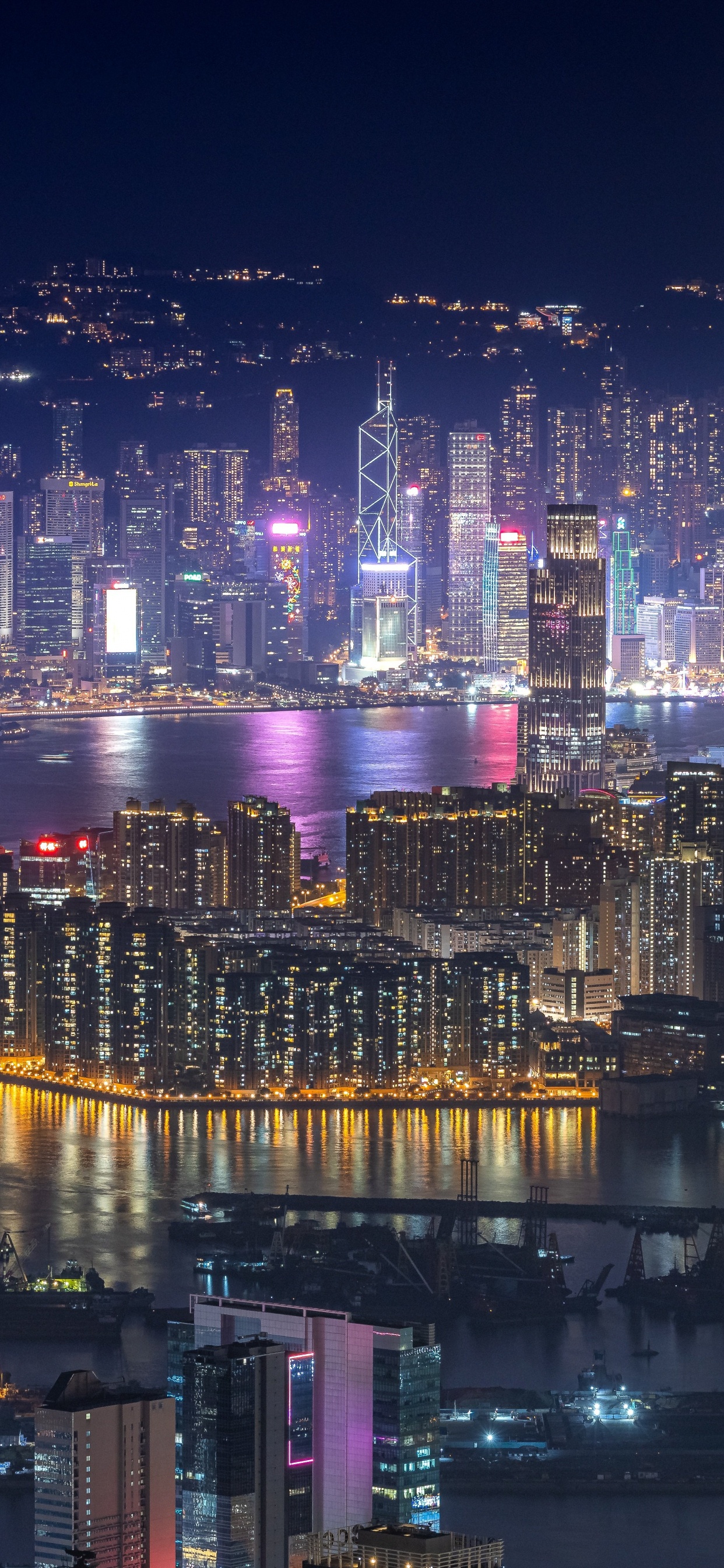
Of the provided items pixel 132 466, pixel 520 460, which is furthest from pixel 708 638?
pixel 132 466

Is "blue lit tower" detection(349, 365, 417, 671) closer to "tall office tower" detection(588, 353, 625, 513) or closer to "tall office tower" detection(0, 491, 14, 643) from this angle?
"tall office tower" detection(588, 353, 625, 513)

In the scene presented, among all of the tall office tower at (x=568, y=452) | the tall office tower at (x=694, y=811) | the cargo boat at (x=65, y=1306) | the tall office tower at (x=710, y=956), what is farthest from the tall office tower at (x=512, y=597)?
the cargo boat at (x=65, y=1306)

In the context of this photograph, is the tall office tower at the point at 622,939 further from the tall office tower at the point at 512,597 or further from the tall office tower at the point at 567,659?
the tall office tower at the point at 512,597

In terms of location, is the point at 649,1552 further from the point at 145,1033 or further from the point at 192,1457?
the point at 145,1033

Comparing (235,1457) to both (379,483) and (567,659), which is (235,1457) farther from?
(379,483)

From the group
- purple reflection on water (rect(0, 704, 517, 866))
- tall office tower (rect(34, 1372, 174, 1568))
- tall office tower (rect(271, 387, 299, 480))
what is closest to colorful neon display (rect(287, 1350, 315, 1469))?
tall office tower (rect(34, 1372, 174, 1568))

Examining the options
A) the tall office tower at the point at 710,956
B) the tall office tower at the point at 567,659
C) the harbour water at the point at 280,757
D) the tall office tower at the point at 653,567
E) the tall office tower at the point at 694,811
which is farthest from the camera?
the tall office tower at the point at 653,567

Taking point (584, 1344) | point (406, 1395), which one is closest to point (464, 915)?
point (584, 1344)
